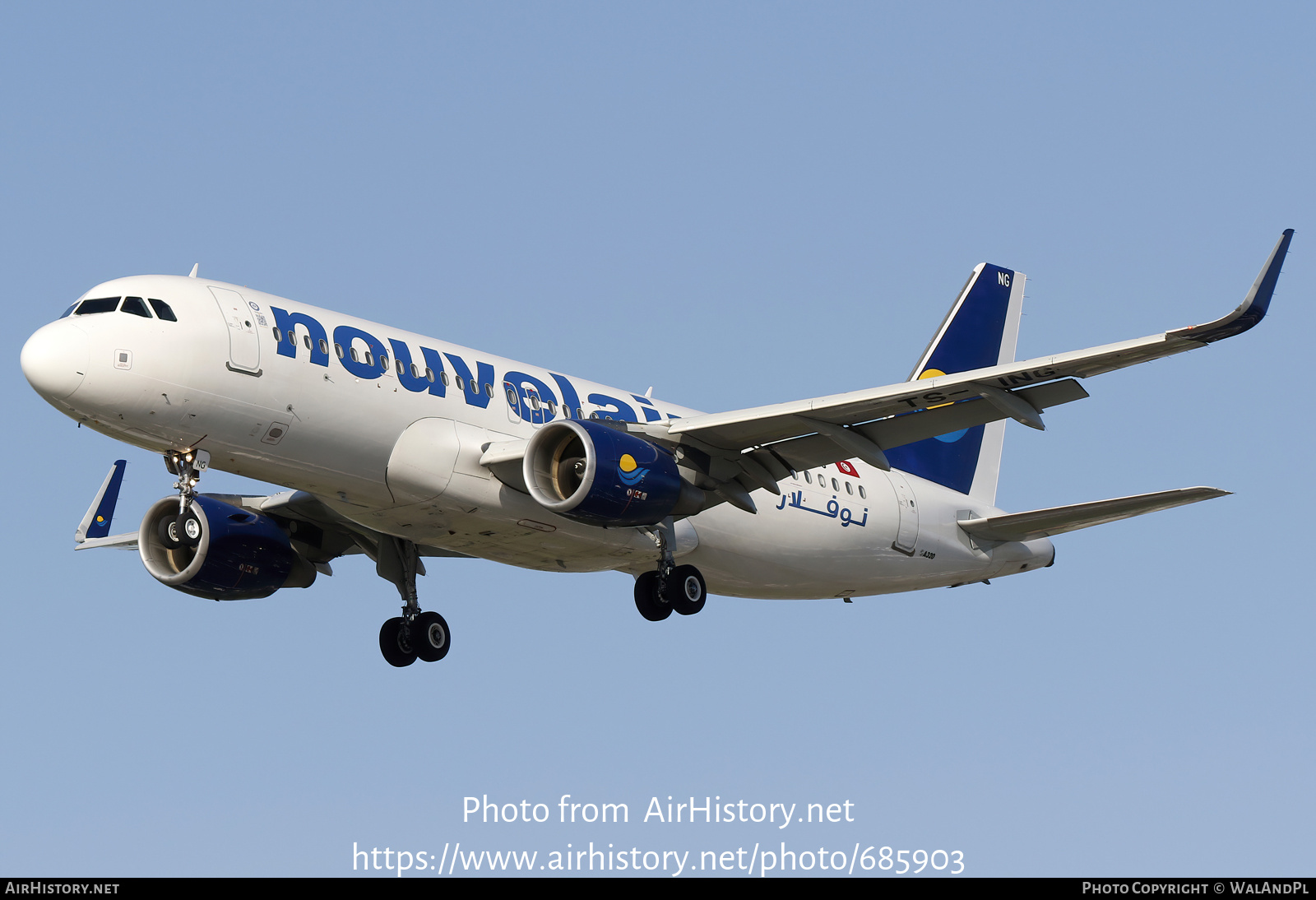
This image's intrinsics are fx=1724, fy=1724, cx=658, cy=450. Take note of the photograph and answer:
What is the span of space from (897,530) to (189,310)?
15990 millimetres

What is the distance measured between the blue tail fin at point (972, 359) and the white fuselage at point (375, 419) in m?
4.26

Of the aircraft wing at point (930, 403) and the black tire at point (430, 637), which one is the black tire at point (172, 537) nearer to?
the black tire at point (430, 637)

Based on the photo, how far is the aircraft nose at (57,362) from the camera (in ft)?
86.6

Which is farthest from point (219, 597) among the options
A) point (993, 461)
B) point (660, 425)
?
point (993, 461)

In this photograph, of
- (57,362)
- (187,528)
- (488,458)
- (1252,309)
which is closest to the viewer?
(1252,309)

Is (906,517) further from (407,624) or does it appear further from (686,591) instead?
(407,624)

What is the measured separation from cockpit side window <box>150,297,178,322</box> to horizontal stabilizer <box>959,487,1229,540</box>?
17475 millimetres

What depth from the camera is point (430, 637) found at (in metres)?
34.8

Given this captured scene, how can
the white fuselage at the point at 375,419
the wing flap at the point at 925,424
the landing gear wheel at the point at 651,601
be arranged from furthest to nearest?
the landing gear wheel at the point at 651,601
the wing flap at the point at 925,424
the white fuselage at the point at 375,419

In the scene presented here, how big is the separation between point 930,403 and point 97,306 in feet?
44.5

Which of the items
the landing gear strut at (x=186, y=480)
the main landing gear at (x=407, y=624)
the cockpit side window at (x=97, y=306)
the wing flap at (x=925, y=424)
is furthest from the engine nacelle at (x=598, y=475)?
the cockpit side window at (x=97, y=306)

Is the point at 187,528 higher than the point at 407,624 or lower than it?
lower

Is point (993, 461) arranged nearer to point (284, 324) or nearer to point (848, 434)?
point (848, 434)

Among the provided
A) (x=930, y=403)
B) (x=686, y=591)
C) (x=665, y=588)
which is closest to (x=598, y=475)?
(x=665, y=588)
